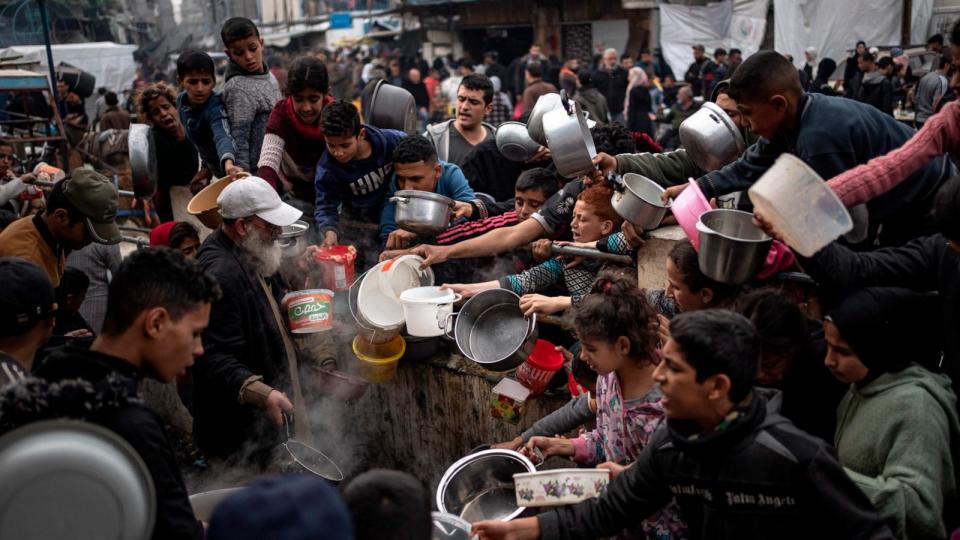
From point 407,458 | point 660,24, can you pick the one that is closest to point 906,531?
point 407,458

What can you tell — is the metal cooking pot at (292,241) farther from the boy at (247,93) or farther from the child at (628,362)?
the child at (628,362)

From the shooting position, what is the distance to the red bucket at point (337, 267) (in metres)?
4.78

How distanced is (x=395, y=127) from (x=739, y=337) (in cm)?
452

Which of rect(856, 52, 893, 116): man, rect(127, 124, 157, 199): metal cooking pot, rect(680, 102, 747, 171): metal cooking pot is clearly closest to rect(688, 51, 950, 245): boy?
rect(680, 102, 747, 171): metal cooking pot

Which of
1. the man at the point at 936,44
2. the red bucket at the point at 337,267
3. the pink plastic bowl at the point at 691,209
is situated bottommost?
the red bucket at the point at 337,267

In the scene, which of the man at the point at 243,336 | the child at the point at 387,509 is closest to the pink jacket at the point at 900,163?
the child at the point at 387,509

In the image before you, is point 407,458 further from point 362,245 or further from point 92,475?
point 92,475

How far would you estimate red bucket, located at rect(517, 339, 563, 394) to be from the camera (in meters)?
4.09

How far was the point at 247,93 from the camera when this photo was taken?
242 inches

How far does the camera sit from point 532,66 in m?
10.3

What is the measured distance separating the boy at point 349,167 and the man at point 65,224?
128cm

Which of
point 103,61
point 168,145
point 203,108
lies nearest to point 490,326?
point 203,108

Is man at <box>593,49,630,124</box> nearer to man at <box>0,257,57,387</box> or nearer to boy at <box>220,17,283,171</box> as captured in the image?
boy at <box>220,17,283,171</box>

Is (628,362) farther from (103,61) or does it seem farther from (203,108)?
(103,61)
